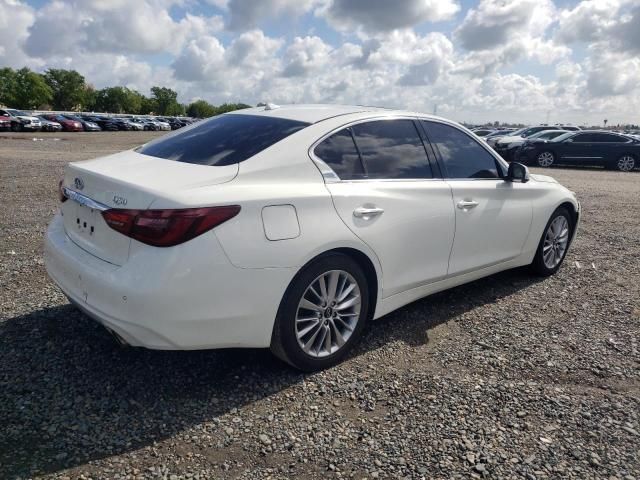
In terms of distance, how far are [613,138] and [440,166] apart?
60.9 ft

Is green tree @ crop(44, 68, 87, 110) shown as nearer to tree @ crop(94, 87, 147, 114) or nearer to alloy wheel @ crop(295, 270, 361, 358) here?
tree @ crop(94, 87, 147, 114)

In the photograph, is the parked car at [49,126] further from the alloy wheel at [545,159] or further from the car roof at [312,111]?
the car roof at [312,111]

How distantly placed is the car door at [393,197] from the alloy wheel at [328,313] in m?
0.28

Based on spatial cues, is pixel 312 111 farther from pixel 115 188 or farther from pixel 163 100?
pixel 163 100

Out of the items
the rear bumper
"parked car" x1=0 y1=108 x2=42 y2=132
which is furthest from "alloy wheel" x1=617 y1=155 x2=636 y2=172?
"parked car" x1=0 y1=108 x2=42 y2=132

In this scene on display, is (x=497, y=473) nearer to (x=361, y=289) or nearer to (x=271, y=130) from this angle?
(x=361, y=289)

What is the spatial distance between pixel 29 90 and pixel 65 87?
1165 cm

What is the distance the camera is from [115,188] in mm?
2811

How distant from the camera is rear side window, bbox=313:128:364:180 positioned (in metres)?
3.28

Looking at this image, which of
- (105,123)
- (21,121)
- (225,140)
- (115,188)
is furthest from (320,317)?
(105,123)

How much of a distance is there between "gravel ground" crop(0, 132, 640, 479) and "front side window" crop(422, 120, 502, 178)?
3.81ft

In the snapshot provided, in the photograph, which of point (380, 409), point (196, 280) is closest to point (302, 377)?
point (380, 409)

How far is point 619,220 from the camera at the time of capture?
846cm

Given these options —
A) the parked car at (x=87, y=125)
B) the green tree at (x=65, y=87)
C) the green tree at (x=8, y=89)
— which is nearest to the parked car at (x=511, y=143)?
the parked car at (x=87, y=125)
